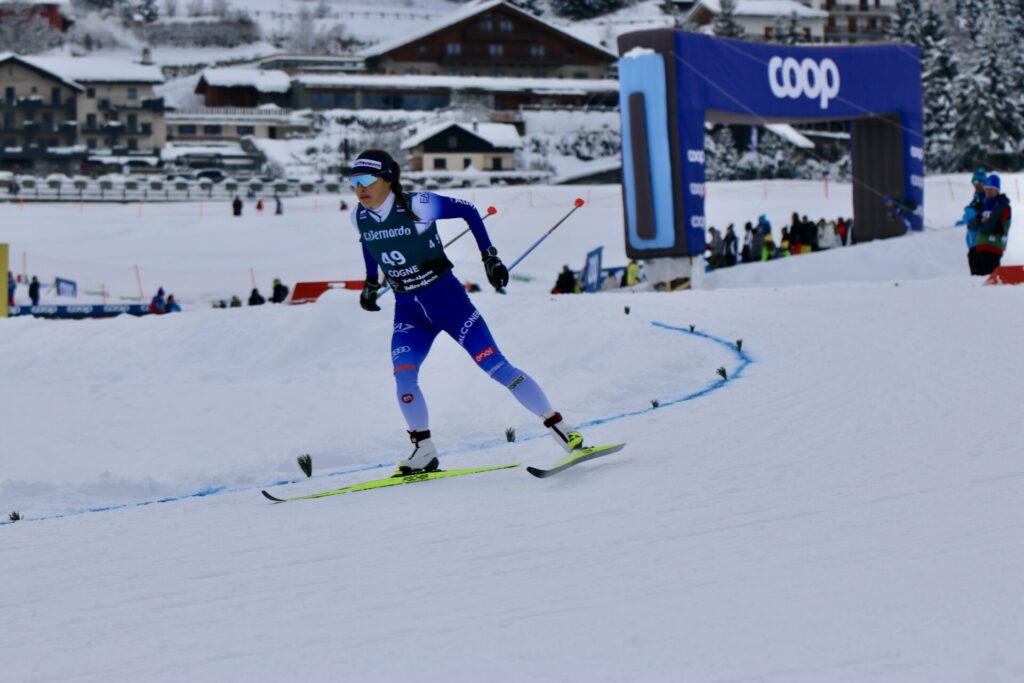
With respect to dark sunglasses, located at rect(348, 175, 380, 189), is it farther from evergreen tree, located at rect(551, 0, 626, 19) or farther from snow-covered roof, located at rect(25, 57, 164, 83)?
evergreen tree, located at rect(551, 0, 626, 19)

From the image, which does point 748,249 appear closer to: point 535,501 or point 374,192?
point 374,192

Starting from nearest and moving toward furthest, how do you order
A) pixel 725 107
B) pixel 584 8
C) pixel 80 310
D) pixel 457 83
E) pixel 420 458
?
pixel 420 458
pixel 725 107
pixel 80 310
pixel 457 83
pixel 584 8

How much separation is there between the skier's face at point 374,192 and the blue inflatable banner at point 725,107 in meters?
14.7

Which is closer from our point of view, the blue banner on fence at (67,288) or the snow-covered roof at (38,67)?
the blue banner on fence at (67,288)

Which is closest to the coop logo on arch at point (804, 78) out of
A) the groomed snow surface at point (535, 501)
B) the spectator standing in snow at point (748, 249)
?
the spectator standing in snow at point (748, 249)

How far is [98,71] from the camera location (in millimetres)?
79875

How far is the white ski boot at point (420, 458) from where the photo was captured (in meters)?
6.55

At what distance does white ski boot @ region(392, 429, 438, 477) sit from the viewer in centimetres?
655

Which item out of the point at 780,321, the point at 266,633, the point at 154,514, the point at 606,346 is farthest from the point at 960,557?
the point at 780,321

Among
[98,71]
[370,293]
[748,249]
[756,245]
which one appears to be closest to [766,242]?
[756,245]

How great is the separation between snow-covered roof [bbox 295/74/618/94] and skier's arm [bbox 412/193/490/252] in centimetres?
7260

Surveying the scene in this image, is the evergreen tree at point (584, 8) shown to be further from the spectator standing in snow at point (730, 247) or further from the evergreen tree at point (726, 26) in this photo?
the spectator standing in snow at point (730, 247)

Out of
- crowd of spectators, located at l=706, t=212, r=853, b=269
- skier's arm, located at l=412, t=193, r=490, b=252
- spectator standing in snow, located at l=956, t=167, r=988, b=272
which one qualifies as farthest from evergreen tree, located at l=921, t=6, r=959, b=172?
skier's arm, located at l=412, t=193, r=490, b=252

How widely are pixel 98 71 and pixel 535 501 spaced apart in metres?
80.9
